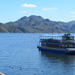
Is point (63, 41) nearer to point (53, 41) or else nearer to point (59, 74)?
point (53, 41)

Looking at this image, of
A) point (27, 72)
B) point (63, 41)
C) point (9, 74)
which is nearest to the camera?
point (9, 74)

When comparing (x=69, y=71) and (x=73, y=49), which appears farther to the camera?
(x=73, y=49)

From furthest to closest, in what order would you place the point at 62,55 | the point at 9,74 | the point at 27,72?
the point at 62,55
the point at 27,72
the point at 9,74

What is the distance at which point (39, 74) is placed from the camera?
6700cm

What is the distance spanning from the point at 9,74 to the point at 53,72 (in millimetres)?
13581

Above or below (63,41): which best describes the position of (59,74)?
below

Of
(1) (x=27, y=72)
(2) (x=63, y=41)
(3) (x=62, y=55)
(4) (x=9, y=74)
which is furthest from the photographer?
Result: (2) (x=63, y=41)

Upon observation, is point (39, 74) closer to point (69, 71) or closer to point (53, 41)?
point (69, 71)

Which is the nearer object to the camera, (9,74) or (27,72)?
(9,74)

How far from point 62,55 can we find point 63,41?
10662 mm

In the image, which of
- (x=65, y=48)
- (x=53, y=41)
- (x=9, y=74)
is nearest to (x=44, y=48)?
(x=53, y=41)

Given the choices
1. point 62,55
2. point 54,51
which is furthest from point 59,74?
point 54,51

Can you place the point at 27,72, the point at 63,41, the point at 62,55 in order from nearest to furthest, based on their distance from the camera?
the point at 27,72 → the point at 62,55 → the point at 63,41

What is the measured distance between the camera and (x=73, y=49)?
113 m
